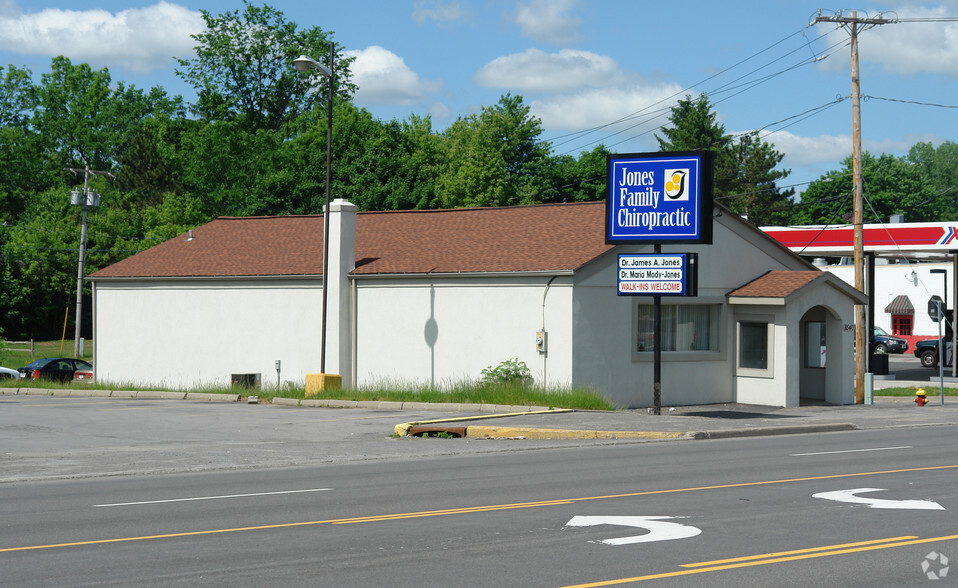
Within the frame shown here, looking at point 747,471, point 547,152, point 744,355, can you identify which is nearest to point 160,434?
point 747,471

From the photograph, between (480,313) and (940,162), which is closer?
(480,313)

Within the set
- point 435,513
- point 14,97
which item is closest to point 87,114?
point 14,97

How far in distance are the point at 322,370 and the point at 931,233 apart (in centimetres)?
2709

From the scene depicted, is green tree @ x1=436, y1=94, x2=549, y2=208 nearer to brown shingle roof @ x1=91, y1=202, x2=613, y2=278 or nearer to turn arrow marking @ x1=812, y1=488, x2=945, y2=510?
brown shingle roof @ x1=91, y1=202, x2=613, y2=278

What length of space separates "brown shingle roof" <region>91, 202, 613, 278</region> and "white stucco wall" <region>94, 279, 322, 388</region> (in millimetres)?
569

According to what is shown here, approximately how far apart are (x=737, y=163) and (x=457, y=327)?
7733 centimetres

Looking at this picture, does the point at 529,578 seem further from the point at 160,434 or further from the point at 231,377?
the point at 231,377

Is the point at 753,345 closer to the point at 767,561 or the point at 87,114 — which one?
the point at 767,561

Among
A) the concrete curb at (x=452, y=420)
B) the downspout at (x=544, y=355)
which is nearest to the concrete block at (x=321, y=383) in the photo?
the downspout at (x=544, y=355)

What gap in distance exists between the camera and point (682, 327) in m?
29.2

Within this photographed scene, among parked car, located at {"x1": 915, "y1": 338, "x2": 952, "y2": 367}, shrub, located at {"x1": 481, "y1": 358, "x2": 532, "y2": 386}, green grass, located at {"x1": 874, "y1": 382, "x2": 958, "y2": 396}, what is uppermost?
parked car, located at {"x1": 915, "y1": 338, "x2": 952, "y2": 367}

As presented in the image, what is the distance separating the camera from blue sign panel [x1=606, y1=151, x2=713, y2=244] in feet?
79.0

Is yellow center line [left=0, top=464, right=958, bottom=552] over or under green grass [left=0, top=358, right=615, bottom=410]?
under

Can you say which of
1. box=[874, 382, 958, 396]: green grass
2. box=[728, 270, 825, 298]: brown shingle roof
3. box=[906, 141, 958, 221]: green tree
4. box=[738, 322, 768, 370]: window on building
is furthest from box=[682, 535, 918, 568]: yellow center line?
box=[906, 141, 958, 221]: green tree
